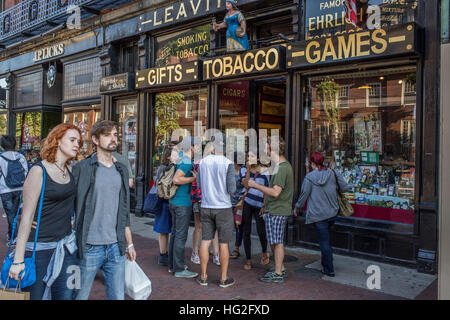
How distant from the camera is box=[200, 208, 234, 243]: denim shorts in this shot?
16.9 feet

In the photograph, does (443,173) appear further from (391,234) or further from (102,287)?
(102,287)

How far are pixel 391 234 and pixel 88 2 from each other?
10.2 m

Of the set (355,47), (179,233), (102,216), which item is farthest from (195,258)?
(355,47)

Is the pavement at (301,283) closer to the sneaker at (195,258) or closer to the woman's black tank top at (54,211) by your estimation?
the sneaker at (195,258)

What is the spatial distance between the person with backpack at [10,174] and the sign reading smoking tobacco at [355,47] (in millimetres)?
5333

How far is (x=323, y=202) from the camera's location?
19.2 ft

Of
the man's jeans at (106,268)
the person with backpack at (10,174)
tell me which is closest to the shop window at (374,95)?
the man's jeans at (106,268)

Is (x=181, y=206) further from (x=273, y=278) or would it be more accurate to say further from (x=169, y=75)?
(x=169, y=75)

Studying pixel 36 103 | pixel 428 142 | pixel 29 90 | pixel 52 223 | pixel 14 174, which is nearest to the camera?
pixel 52 223

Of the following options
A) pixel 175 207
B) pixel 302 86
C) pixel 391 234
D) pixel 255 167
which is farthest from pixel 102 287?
pixel 302 86

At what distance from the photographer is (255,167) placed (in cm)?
651

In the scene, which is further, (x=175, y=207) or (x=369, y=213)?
(x=369, y=213)

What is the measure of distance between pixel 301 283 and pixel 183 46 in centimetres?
698

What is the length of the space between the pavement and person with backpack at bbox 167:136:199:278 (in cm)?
20
